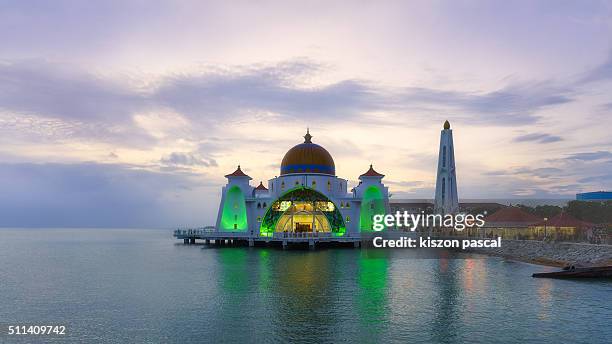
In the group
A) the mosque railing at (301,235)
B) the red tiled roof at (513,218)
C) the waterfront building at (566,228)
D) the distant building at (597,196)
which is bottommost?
the mosque railing at (301,235)

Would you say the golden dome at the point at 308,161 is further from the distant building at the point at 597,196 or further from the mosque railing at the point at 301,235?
the distant building at the point at 597,196

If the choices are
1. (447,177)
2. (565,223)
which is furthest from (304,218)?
(565,223)

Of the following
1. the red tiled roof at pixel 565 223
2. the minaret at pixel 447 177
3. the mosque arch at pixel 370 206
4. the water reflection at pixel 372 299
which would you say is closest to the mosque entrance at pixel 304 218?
the mosque arch at pixel 370 206

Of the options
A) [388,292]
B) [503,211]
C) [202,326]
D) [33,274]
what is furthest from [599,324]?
[503,211]

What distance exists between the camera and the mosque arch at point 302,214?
89.5m

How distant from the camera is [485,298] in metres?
35.3

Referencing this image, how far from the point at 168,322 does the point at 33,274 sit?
1301 inches

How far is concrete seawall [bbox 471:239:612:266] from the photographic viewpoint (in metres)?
54.0

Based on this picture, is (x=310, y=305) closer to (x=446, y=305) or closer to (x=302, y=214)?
(x=446, y=305)

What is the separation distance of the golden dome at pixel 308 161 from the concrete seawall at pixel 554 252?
3291cm

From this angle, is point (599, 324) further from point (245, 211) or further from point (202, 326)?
point (245, 211)

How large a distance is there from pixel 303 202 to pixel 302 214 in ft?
7.66

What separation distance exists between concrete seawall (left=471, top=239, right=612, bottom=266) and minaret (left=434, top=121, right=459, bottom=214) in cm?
1787

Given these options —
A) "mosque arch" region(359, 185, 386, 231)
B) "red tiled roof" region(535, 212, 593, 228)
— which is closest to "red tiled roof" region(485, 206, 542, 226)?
"red tiled roof" region(535, 212, 593, 228)
